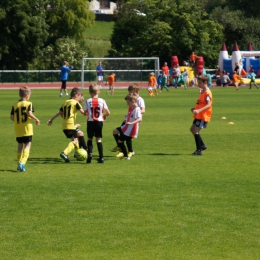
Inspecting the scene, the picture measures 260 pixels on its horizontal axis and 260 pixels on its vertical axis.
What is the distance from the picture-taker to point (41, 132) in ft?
68.0

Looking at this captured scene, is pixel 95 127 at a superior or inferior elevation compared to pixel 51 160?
superior

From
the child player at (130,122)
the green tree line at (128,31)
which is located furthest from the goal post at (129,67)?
the child player at (130,122)

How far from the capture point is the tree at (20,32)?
6912 cm

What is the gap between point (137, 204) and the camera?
9773mm

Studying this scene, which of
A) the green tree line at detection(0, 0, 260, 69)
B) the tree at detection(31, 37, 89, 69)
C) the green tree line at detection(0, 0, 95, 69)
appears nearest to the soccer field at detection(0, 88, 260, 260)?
the green tree line at detection(0, 0, 260, 69)

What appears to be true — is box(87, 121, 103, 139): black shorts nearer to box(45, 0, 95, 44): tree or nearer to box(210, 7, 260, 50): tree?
box(45, 0, 95, 44): tree

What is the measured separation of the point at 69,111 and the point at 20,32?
2237 inches

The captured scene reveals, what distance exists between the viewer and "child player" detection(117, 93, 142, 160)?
14.3m

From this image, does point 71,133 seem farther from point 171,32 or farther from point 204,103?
point 171,32

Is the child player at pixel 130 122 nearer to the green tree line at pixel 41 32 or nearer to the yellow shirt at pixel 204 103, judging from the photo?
the yellow shirt at pixel 204 103

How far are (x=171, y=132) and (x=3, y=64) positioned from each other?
53.0 m

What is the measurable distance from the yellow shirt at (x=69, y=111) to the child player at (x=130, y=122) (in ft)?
3.32

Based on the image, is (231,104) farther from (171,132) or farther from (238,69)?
(238,69)

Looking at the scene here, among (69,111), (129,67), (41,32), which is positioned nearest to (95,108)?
(69,111)
